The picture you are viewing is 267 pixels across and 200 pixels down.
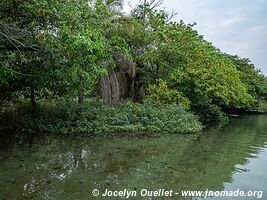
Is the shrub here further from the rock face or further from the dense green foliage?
the dense green foliage

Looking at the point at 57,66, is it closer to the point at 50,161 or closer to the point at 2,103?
the point at 50,161

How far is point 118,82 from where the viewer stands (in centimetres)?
1783

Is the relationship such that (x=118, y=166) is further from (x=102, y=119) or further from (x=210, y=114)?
(x=210, y=114)

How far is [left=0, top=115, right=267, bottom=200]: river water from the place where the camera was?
6.12m

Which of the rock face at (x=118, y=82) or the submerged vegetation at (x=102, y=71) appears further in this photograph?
the rock face at (x=118, y=82)

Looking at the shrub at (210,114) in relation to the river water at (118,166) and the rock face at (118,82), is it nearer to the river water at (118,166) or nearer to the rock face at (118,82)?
the rock face at (118,82)

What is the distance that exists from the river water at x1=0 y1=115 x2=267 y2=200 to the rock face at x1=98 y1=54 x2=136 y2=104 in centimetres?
531

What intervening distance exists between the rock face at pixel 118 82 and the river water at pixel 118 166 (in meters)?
5.31

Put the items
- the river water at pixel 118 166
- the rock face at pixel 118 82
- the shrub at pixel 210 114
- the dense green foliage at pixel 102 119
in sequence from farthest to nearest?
1. the shrub at pixel 210 114
2. the rock face at pixel 118 82
3. the dense green foliage at pixel 102 119
4. the river water at pixel 118 166

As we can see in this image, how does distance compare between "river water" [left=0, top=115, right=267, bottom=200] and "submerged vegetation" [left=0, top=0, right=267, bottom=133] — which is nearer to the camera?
"river water" [left=0, top=115, right=267, bottom=200]

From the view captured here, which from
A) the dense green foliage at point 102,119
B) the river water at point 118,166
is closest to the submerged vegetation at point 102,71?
the dense green foliage at point 102,119

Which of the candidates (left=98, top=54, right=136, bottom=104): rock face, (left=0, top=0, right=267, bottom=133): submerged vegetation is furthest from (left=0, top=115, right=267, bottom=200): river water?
(left=98, top=54, right=136, bottom=104): rock face

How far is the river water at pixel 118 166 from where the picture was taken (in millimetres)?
6117

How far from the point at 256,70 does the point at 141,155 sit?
109ft
